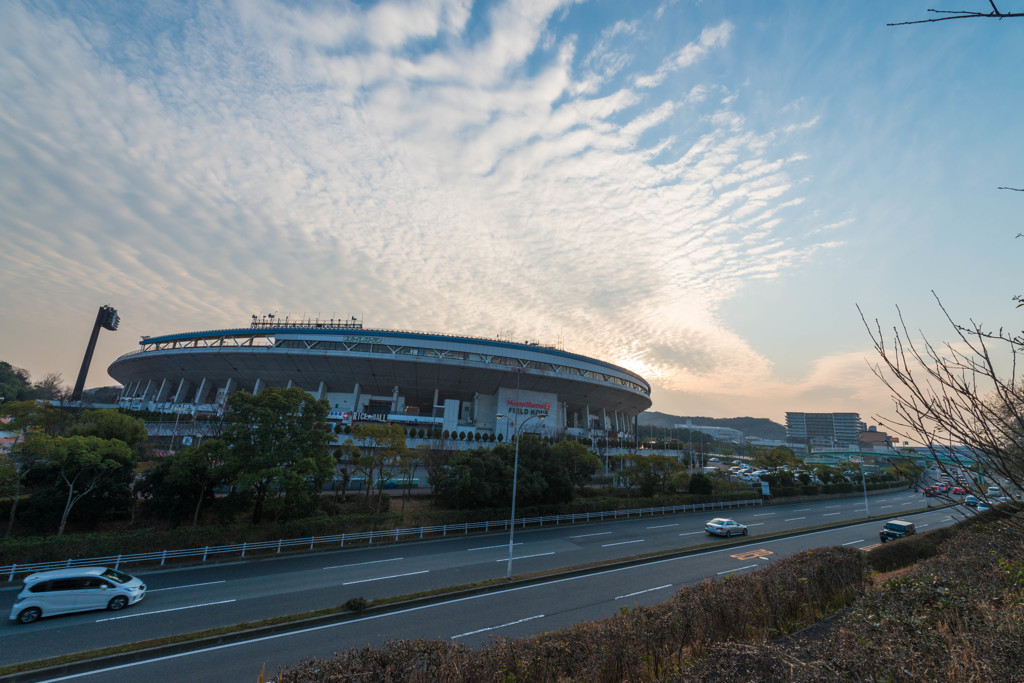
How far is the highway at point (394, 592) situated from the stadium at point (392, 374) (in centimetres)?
2526

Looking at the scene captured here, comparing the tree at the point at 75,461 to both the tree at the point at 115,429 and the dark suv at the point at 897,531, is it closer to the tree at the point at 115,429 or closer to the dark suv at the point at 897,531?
the tree at the point at 115,429

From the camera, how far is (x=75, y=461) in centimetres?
1841

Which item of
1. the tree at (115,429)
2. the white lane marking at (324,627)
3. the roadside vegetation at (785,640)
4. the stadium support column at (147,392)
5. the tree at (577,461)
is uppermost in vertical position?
the stadium support column at (147,392)

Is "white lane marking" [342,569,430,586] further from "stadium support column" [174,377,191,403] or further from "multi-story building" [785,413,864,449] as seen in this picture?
"multi-story building" [785,413,864,449]

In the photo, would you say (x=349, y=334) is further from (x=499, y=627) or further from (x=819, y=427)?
(x=819, y=427)

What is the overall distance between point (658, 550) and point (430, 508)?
14.6 meters

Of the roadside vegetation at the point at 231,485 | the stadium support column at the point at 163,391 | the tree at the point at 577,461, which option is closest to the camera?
the roadside vegetation at the point at 231,485

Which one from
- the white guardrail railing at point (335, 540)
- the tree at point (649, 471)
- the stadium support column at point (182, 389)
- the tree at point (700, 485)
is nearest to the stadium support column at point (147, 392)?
the stadium support column at point (182, 389)

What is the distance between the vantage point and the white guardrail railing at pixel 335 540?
1620 cm

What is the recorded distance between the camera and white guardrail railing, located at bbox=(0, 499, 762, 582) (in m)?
16.2

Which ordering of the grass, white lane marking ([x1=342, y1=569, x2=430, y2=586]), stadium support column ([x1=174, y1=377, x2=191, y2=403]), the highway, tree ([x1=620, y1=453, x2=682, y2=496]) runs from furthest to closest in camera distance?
stadium support column ([x1=174, y1=377, x2=191, y2=403]) < tree ([x1=620, y1=453, x2=682, y2=496]) < white lane marking ([x1=342, y1=569, x2=430, y2=586]) < the highway < the grass

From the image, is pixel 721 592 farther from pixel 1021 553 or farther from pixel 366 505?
pixel 366 505

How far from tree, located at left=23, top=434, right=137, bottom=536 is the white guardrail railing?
2.30 metres

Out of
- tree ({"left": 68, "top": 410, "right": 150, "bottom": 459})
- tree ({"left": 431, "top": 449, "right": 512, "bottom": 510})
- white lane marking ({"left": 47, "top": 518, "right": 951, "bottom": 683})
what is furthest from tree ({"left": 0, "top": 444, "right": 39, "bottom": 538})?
tree ({"left": 431, "top": 449, "right": 512, "bottom": 510})
